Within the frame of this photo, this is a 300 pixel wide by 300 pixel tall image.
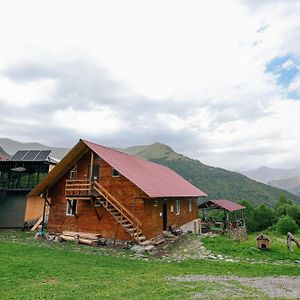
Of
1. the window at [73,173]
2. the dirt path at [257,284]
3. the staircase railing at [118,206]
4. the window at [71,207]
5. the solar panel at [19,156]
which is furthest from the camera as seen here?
the solar panel at [19,156]

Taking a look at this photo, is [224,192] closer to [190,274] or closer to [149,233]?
[149,233]

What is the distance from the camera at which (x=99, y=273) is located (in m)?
11.8

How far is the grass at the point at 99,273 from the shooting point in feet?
30.1

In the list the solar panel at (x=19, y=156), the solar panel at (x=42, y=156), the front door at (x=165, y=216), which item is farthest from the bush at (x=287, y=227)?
the solar panel at (x=19, y=156)

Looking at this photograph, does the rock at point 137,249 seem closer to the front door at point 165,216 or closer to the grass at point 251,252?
the grass at point 251,252

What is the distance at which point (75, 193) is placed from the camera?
72.2 feet

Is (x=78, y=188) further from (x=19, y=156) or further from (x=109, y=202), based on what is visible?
(x=19, y=156)

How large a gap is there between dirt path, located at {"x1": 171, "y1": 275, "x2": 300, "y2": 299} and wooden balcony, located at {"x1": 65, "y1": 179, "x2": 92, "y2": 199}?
11070 mm

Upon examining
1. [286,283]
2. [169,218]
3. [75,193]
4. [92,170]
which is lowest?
[286,283]

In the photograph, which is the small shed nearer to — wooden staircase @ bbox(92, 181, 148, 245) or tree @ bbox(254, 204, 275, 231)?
wooden staircase @ bbox(92, 181, 148, 245)

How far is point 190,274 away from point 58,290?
18.0ft

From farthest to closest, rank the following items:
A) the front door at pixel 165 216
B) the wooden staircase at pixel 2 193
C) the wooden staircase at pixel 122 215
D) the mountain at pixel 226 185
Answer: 1. the mountain at pixel 226 185
2. the wooden staircase at pixel 2 193
3. the front door at pixel 165 216
4. the wooden staircase at pixel 122 215

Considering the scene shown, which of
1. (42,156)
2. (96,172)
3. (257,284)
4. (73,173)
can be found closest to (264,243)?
(257,284)

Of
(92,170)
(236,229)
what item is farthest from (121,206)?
(236,229)
